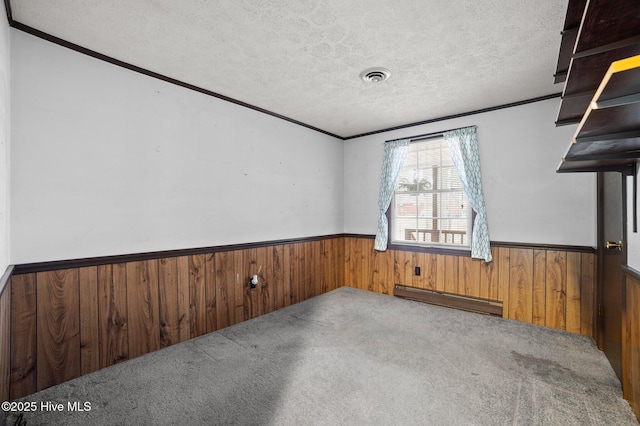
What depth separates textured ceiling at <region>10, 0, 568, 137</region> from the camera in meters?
1.82

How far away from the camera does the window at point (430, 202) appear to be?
3.82 m

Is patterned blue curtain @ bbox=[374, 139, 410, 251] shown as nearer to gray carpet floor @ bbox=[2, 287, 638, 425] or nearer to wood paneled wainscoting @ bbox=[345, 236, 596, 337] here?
wood paneled wainscoting @ bbox=[345, 236, 596, 337]

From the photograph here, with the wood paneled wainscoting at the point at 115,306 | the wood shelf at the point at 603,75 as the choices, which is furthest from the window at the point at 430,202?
the wood shelf at the point at 603,75

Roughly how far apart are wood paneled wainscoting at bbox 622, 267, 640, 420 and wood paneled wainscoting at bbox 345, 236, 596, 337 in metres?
1.19

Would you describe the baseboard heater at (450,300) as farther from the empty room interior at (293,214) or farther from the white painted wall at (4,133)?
the white painted wall at (4,133)

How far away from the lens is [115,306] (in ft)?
7.74

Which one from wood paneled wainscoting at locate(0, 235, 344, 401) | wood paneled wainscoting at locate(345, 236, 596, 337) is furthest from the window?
wood paneled wainscoting at locate(0, 235, 344, 401)

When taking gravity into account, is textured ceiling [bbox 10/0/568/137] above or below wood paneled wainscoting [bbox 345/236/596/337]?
above

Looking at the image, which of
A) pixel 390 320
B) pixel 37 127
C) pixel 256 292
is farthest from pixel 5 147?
pixel 390 320

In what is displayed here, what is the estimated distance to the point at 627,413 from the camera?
174 cm

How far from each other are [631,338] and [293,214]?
323cm

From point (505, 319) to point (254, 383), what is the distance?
111 inches

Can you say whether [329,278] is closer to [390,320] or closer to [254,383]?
[390,320]

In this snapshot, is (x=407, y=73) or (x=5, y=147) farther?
(x=407, y=73)
